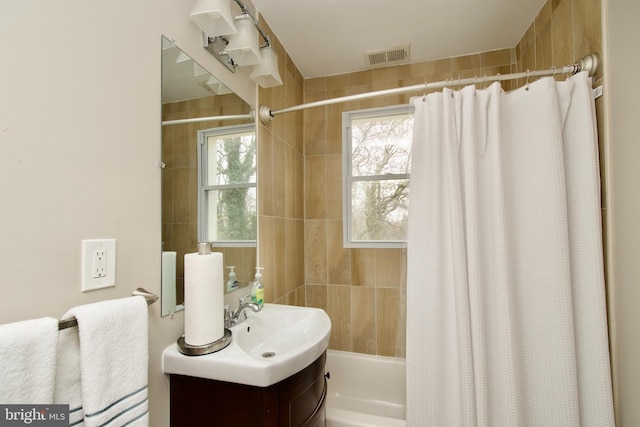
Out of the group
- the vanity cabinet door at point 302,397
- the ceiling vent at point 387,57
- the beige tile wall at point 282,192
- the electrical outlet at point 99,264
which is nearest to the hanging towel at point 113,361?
the electrical outlet at point 99,264

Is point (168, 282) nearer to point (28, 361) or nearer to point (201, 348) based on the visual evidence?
point (201, 348)

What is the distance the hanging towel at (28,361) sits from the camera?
1.63 ft

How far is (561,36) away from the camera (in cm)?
141

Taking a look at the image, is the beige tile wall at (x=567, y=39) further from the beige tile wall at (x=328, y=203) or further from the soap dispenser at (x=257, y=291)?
the soap dispenser at (x=257, y=291)

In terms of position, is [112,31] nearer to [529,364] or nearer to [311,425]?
[311,425]

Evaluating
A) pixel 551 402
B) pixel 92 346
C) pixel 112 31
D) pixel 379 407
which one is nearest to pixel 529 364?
pixel 551 402

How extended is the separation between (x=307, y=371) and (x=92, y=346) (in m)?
0.64

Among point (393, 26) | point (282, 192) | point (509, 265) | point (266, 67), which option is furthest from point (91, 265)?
point (393, 26)

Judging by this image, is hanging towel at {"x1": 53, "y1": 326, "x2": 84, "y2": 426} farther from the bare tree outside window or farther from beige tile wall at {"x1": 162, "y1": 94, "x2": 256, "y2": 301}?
the bare tree outside window

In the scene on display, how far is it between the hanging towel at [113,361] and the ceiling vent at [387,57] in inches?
81.1

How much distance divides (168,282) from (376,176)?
1.61 m

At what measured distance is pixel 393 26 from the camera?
5.70 ft

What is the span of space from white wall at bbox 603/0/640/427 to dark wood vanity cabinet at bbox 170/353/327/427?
1.22 metres

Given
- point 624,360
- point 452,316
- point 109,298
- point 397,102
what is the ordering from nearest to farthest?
point 109,298 → point 624,360 → point 452,316 → point 397,102
